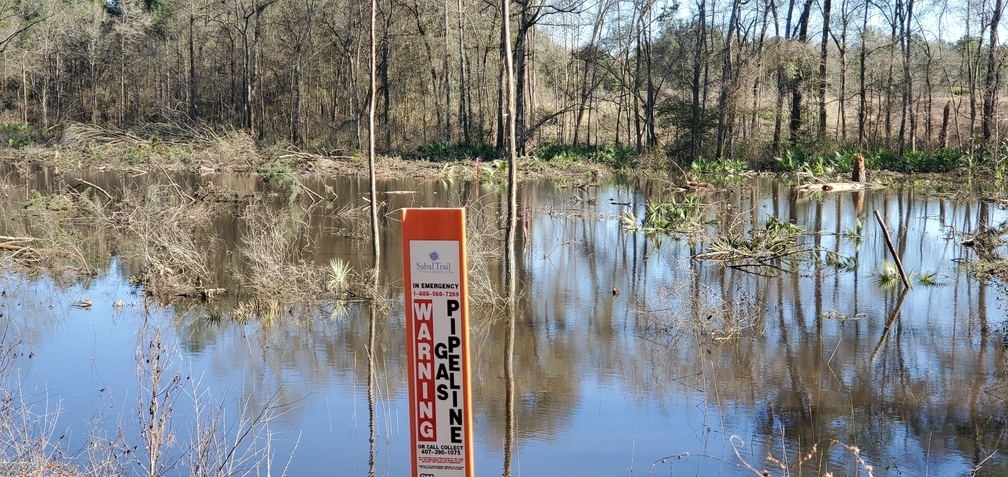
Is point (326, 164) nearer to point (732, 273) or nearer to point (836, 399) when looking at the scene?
point (732, 273)

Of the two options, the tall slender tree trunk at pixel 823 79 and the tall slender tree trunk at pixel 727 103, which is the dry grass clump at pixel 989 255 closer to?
the tall slender tree trunk at pixel 727 103

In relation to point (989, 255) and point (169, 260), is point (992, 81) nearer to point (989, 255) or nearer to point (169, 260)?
point (989, 255)

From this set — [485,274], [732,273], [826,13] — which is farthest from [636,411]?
[826,13]

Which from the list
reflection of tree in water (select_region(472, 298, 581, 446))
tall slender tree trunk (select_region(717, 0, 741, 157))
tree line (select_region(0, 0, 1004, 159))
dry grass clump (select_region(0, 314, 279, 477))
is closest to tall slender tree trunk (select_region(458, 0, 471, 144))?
tree line (select_region(0, 0, 1004, 159))

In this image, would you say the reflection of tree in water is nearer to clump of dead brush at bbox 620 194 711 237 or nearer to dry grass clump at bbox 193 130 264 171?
clump of dead brush at bbox 620 194 711 237

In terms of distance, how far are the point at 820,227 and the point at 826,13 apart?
83.1 feet

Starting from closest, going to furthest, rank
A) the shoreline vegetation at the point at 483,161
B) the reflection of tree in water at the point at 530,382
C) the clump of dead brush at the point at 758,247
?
the reflection of tree in water at the point at 530,382
the clump of dead brush at the point at 758,247
the shoreline vegetation at the point at 483,161

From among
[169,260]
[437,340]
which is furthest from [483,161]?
[437,340]

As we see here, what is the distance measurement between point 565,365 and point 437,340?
6.51m

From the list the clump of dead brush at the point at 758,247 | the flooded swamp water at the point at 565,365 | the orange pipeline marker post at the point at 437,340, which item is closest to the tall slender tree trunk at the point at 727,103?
the flooded swamp water at the point at 565,365

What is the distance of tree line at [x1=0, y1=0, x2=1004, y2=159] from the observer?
42344 millimetres

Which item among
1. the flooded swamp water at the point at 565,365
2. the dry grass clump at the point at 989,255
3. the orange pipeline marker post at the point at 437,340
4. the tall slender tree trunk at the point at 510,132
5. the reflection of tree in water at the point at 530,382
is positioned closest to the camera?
the orange pipeline marker post at the point at 437,340

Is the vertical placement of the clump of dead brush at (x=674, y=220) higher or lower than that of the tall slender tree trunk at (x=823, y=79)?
lower

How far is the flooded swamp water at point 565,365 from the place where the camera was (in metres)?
7.49
